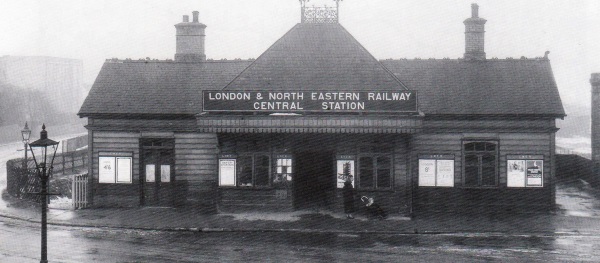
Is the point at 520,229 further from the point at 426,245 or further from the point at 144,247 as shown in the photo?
the point at 144,247

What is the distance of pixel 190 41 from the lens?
88.6 ft

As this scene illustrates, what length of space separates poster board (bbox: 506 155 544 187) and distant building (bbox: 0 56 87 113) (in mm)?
76900

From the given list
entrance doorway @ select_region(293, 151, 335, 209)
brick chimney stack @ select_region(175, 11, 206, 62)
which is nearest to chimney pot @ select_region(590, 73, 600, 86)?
entrance doorway @ select_region(293, 151, 335, 209)

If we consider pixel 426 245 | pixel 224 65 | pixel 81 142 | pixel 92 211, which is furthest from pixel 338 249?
pixel 81 142

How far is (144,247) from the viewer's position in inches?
649

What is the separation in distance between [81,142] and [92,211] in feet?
95.4

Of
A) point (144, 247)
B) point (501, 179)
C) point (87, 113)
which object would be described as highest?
point (87, 113)

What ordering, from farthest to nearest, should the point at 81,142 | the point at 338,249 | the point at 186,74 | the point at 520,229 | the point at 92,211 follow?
the point at 81,142, the point at 186,74, the point at 92,211, the point at 520,229, the point at 338,249

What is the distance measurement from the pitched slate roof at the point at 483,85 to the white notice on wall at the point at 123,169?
11.3 metres

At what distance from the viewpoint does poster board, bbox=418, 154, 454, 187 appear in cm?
2277

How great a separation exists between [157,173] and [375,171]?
839 cm

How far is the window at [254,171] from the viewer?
22.2m

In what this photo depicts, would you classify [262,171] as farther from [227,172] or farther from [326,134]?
[326,134]

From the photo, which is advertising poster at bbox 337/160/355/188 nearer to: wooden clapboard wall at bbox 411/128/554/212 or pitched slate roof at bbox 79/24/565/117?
wooden clapboard wall at bbox 411/128/554/212
